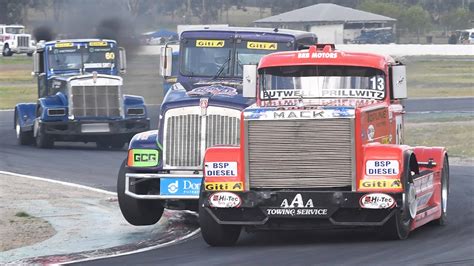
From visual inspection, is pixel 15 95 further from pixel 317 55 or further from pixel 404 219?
pixel 404 219

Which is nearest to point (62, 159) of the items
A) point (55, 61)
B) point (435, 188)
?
point (55, 61)

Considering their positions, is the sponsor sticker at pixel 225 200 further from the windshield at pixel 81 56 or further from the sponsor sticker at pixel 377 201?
the windshield at pixel 81 56

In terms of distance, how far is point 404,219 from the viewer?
12.7 metres

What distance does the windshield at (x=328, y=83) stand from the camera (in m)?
14.0

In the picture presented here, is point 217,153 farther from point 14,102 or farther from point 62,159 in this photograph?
point 14,102

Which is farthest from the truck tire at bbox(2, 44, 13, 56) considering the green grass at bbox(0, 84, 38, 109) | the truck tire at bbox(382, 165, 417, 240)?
the truck tire at bbox(382, 165, 417, 240)

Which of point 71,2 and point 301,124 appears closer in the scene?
point 301,124

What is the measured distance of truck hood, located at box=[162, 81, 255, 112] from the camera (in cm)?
1481

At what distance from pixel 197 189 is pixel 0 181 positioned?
7410mm

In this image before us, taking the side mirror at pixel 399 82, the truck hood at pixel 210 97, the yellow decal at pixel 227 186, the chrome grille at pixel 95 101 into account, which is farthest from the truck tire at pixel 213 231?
the chrome grille at pixel 95 101

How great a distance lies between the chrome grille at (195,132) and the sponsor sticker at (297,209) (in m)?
2.30

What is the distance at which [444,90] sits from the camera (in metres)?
47.0

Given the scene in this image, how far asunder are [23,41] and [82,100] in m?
45.8

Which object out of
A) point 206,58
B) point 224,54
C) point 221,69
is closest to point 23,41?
point 206,58
